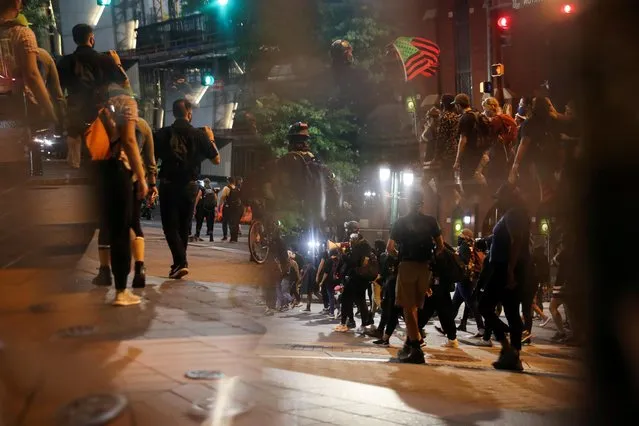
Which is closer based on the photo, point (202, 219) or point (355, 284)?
point (355, 284)

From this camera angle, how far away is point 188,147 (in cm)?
525

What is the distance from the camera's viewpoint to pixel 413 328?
654 centimetres

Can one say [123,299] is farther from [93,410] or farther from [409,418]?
[409,418]

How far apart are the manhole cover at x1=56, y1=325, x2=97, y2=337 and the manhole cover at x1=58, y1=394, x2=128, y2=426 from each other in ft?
2.95

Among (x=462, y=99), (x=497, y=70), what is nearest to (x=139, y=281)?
(x=462, y=99)

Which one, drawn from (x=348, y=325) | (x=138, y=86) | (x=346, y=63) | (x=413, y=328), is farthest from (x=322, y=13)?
(x=348, y=325)

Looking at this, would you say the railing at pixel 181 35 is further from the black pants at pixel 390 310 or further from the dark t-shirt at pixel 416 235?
the black pants at pixel 390 310

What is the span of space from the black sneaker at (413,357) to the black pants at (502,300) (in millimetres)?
705

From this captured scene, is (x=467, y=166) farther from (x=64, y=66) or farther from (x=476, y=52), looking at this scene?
(x=64, y=66)

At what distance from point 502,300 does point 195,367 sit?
3.40 m

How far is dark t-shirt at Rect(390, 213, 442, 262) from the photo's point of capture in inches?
255

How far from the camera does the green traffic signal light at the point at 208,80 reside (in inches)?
174

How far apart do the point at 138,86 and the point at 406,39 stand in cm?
237

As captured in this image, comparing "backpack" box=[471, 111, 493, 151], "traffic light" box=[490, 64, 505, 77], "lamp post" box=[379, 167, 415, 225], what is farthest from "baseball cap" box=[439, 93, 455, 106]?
"traffic light" box=[490, 64, 505, 77]
